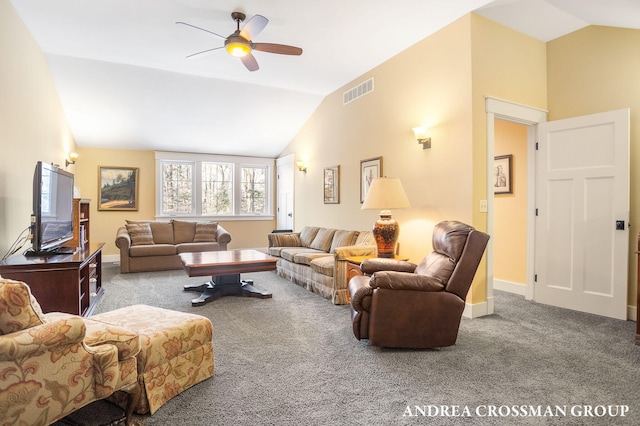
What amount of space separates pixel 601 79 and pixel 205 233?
6146mm

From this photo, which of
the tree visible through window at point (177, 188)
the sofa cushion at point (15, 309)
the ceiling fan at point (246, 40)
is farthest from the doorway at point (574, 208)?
the tree visible through window at point (177, 188)

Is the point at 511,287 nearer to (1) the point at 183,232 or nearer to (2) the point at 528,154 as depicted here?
(2) the point at 528,154

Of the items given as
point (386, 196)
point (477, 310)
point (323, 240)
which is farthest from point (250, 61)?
point (477, 310)

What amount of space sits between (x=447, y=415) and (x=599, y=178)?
306 cm

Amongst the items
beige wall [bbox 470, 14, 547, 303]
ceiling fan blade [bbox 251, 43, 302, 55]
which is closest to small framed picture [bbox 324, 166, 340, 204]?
ceiling fan blade [bbox 251, 43, 302, 55]

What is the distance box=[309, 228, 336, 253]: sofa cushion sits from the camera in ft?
17.3

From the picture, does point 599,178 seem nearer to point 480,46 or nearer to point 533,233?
point 533,233

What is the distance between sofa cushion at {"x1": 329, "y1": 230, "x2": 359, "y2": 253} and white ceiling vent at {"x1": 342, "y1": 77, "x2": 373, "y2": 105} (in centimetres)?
203

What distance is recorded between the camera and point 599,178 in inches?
138

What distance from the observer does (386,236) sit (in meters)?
3.81

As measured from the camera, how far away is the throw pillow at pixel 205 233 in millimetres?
6582

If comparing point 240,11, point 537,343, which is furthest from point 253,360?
point 240,11

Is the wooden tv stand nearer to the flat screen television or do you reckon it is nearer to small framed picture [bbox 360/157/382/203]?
the flat screen television

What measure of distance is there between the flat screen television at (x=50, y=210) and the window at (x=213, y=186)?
3.78 meters
